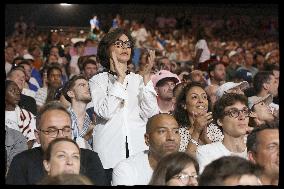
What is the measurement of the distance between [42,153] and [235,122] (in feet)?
4.96

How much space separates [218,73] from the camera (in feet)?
35.0

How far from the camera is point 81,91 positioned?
761cm

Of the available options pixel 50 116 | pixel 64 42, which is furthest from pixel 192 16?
pixel 50 116

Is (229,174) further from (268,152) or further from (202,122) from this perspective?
(202,122)

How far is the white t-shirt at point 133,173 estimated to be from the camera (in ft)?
18.2

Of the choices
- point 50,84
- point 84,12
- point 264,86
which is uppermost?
point 84,12

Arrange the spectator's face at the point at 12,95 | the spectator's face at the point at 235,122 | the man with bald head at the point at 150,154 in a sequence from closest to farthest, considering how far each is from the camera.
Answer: the man with bald head at the point at 150,154
the spectator's face at the point at 235,122
the spectator's face at the point at 12,95

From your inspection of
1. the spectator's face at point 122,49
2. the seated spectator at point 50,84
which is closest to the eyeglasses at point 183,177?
the spectator's face at point 122,49

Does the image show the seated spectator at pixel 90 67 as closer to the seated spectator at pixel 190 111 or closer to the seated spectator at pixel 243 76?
the seated spectator at pixel 243 76

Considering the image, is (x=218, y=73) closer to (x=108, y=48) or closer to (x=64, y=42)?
(x=108, y=48)

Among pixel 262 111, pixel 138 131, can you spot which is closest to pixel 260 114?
pixel 262 111

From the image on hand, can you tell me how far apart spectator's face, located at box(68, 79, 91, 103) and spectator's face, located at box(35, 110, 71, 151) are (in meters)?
1.82

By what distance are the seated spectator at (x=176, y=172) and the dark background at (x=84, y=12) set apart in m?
18.2

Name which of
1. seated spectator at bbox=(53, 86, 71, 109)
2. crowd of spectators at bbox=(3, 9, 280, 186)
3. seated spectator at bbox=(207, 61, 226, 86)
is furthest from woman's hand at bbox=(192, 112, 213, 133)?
seated spectator at bbox=(207, 61, 226, 86)
